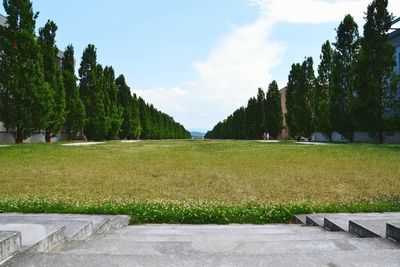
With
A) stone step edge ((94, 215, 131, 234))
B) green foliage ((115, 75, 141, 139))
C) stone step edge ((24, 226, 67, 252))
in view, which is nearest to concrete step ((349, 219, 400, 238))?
stone step edge ((94, 215, 131, 234))

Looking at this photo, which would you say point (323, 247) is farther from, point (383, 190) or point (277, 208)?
point (383, 190)

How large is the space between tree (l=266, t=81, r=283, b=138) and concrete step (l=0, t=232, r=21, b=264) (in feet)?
202

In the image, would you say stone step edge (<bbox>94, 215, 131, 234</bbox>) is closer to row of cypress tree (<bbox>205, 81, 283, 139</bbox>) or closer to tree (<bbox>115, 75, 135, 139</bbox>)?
tree (<bbox>115, 75, 135, 139</bbox>)

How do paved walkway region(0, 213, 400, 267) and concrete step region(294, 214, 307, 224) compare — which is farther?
concrete step region(294, 214, 307, 224)

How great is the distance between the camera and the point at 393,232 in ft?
13.0

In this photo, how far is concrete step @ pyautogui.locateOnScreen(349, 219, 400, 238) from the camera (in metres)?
4.27

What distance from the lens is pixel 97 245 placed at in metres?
3.84

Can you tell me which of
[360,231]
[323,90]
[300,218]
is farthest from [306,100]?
[360,231]

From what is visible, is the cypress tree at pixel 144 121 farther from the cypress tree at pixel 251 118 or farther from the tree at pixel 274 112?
the tree at pixel 274 112

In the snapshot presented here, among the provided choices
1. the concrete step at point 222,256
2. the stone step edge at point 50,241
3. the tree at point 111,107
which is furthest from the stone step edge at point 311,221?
the tree at point 111,107

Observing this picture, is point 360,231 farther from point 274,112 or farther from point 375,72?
point 274,112

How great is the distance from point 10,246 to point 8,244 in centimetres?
5

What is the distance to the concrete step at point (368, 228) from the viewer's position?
427 centimetres

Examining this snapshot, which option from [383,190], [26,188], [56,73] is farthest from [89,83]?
[383,190]
